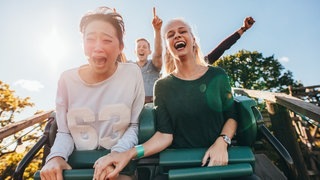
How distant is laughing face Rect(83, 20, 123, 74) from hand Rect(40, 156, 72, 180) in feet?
1.78

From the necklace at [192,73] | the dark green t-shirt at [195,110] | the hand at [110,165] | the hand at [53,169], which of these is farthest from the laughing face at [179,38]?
the hand at [53,169]

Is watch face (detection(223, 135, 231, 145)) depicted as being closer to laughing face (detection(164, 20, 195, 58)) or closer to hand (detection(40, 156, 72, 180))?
laughing face (detection(164, 20, 195, 58))

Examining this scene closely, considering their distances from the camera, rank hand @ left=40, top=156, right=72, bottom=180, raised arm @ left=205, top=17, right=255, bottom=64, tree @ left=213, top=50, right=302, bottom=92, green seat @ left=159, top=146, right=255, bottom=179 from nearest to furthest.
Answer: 1. green seat @ left=159, top=146, right=255, bottom=179
2. hand @ left=40, top=156, right=72, bottom=180
3. raised arm @ left=205, top=17, right=255, bottom=64
4. tree @ left=213, top=50, right=302, bottom=92

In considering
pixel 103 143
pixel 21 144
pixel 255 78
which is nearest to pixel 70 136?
pixel 103 143

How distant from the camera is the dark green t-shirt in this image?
4.76 ft

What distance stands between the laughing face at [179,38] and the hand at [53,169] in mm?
1016

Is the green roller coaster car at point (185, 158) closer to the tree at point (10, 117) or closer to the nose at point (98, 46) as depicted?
the nose at point (98, 46)

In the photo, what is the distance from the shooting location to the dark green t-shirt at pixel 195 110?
4.76 feet

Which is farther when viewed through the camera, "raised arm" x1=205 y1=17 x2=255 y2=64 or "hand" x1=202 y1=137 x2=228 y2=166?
"raised arm" x1=205 y1=17 x2=255 y2=64

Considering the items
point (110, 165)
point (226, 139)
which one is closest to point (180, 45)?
point (226, 139)

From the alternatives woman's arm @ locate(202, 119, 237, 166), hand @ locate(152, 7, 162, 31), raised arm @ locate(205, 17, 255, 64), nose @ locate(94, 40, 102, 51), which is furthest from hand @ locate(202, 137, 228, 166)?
raised arm @ locate(205, 17, 255, 64)

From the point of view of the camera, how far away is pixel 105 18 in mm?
1397

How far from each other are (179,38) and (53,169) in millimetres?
1129

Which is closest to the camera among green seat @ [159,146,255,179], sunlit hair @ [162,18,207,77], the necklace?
green seat @ [159,146,255,179]
